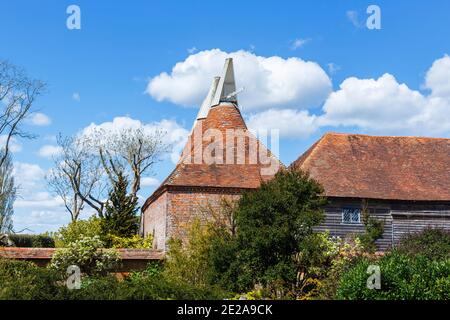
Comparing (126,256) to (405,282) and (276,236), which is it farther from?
(405,282)

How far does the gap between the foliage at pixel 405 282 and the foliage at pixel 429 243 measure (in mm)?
8910

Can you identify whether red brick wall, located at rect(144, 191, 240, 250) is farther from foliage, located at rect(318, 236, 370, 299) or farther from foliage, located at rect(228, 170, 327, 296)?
foliage, located at rect(228, 170, 327, 296)

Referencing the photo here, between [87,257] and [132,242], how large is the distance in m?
7.03

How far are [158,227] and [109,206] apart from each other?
22.1ft

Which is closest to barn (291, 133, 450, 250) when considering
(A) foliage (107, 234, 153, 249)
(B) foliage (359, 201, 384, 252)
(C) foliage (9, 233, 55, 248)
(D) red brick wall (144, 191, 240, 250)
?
(B) foliage (359, 201, 384, 252)

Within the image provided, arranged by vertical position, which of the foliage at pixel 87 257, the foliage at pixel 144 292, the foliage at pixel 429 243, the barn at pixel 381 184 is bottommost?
the foliage at pixel 144 292

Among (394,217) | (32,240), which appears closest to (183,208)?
(394,217)

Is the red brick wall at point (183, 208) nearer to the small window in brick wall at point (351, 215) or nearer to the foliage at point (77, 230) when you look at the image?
the small window in brick wall at point (351, 215)

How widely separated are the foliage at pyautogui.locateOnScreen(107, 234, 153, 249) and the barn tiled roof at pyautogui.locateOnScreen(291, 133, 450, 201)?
27.6 feet

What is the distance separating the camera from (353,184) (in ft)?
97.9

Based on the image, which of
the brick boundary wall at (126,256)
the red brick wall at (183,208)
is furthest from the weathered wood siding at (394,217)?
the brick boundary wall at (126,256)

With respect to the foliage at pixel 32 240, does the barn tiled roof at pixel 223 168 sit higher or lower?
higher

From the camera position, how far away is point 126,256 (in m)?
26.2

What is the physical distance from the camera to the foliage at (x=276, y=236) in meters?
18.2
